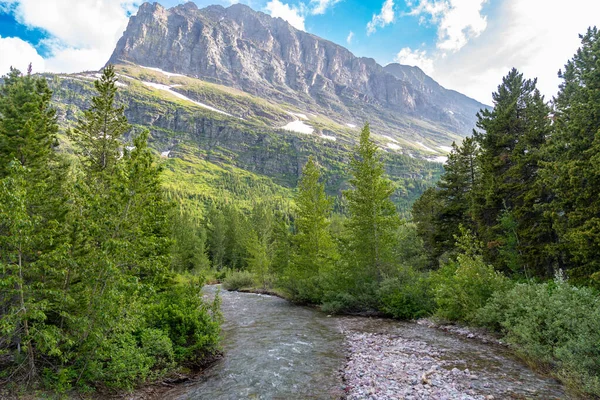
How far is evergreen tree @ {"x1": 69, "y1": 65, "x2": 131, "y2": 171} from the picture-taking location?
22156mm

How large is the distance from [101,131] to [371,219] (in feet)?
69.8

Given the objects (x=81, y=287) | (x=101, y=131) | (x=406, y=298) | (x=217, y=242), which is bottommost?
(x=217, y=242)

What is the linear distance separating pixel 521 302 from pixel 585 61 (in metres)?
20.9

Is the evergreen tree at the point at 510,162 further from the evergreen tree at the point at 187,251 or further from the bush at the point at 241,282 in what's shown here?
the evergreen tree at the point at 187,251

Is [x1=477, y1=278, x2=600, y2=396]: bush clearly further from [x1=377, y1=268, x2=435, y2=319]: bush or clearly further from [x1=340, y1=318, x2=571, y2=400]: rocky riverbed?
[x1=377, y1=268, x2=435, y2=319]: bush

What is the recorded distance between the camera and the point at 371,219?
1034 inches

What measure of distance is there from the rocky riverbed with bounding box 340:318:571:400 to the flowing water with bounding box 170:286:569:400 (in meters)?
0.04

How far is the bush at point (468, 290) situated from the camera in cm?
1850

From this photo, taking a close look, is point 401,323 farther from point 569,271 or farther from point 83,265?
point 83,265

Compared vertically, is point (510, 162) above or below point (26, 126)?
above

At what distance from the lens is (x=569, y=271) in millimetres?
18078

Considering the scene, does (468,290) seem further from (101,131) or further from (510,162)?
(101,131)

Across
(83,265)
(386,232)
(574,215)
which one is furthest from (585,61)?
(83,265)

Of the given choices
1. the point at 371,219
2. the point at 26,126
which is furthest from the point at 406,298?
the point at 26,126
